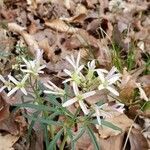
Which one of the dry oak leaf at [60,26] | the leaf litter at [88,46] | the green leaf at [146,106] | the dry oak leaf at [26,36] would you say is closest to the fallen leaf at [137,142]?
the leaf litter at [88,46]

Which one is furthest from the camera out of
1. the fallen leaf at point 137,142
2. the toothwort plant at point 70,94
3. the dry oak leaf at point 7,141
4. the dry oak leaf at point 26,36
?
the dry oak leaf at point 26,36

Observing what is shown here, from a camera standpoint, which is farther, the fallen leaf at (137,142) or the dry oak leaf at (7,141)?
the fallen leaf at (137,142)

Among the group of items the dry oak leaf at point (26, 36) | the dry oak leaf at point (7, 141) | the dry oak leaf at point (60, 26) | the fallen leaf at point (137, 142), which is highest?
the dry oak leaf at point (26, 36)

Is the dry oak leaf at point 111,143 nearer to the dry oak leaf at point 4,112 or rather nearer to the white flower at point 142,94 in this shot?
the white flower at point 142,94

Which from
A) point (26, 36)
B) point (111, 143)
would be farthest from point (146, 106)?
point (26, 36)

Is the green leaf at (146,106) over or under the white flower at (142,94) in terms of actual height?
under

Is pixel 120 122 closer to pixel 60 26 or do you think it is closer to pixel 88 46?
pixel 88 46

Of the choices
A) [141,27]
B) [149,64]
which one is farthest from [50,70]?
[141,27]

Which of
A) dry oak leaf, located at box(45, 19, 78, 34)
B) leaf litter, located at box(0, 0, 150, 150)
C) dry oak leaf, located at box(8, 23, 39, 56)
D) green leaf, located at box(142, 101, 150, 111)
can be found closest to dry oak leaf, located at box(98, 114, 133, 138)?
leaf litter, located at box(0, 0, 150, 150)
